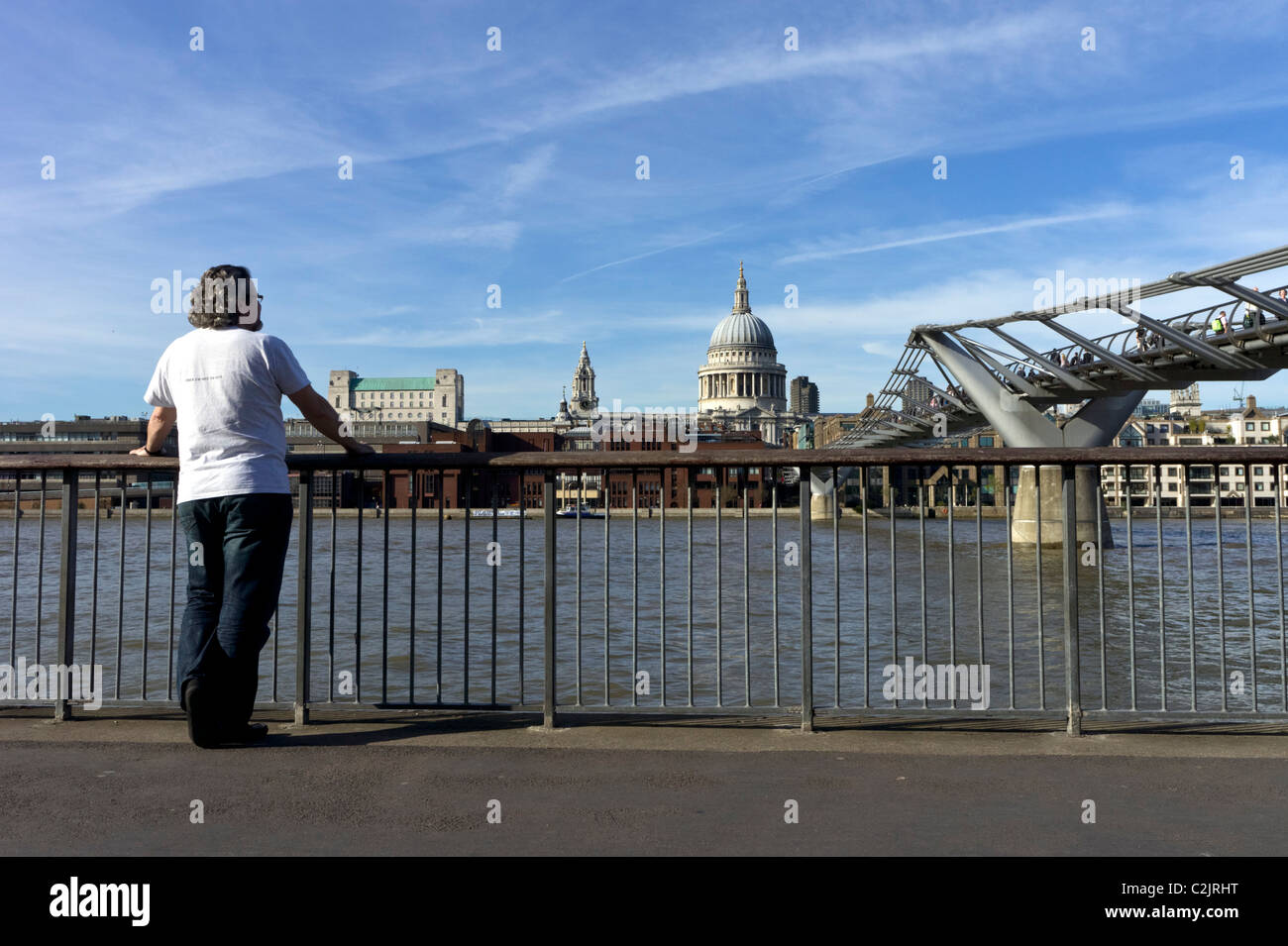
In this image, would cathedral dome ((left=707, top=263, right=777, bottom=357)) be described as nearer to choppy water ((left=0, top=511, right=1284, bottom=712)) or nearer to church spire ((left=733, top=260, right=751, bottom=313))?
church spire ((left=733, top=260, right=751, bottom=313))

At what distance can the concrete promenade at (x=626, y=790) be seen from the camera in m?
2.71

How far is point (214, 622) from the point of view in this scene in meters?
3.63

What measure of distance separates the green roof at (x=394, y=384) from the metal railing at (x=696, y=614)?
488 ft

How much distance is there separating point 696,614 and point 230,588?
11.5 meters

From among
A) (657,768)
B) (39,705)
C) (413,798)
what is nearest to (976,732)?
(657,768)

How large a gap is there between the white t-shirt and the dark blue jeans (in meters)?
0.06

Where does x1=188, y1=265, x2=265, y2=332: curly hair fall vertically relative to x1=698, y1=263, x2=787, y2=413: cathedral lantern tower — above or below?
below

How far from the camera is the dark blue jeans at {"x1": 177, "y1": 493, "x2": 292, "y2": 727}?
3.56 meters

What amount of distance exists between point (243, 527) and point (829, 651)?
7408 mm

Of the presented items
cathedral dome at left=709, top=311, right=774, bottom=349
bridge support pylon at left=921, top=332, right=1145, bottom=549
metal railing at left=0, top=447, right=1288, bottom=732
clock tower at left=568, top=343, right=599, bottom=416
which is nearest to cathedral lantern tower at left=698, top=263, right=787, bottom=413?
cathedral dome at left=709, top=311, right=774, bottom=349

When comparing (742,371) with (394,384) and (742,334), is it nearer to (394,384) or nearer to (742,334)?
(742,334)

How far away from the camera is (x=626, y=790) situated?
315cm

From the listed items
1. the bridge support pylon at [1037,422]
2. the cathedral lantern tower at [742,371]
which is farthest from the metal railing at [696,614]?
the cathedral lantern tower at [742,371]
